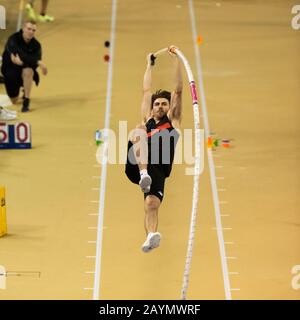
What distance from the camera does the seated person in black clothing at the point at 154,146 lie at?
41.8 ft

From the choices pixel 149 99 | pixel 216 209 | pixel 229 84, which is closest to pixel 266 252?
pixel 216 209

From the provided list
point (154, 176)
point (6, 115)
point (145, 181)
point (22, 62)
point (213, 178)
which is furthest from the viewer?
point (6, 115)

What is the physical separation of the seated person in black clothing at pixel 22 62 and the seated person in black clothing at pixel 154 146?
20.7 feet

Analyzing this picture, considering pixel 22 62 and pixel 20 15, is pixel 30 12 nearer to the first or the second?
pixel 20 15

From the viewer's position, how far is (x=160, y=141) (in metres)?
12.8

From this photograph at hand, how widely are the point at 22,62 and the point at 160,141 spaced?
23.9 feet

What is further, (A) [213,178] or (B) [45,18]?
(B) [45,18]

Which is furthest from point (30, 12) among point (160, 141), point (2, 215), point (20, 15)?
point (160, 141)

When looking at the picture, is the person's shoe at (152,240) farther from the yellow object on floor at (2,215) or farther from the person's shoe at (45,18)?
the person's shoe at (45,18)

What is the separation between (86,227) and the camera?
16.0 m

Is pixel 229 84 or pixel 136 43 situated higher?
pixel 136 43

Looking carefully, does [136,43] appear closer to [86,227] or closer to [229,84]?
[229,84]

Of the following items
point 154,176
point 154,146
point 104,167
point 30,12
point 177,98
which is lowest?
point 154,176

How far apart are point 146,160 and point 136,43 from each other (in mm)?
11013
